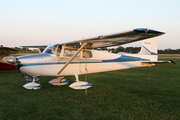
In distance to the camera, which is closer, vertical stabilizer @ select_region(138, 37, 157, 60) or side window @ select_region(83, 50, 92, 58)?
side window @ select_region(83, 50, 92, 58)

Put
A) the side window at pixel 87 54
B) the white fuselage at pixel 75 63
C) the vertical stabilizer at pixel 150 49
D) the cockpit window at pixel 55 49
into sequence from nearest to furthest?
the white fuselage at pixel 75 63 → the cockpit window at pixel 55 49 → the side window at pixel 87 54 → the vertical stabilizer at pixel 150 49

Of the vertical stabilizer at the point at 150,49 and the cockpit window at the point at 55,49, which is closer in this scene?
the cockpit window at the point at 55,49

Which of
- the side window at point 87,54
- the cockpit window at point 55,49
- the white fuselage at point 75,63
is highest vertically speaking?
the cockpit window at point 55,49

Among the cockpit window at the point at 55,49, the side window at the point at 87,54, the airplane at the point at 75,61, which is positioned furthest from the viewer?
the side window at the point at 87,54

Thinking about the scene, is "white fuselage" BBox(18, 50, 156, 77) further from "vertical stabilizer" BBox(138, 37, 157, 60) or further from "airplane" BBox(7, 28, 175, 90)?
"vertical stabilizer" BBox(138, 37, 157, 60)

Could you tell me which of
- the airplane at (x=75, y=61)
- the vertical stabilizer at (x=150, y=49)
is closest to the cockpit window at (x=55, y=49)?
the airplane at (x=75, y=61)

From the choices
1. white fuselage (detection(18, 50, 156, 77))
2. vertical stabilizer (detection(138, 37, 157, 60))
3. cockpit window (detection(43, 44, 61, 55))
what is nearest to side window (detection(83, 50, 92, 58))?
white fuselage (detection(18, 50, 156, 77))

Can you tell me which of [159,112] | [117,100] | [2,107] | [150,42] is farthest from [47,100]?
[150,42]

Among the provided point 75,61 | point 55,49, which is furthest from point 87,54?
point 55,49

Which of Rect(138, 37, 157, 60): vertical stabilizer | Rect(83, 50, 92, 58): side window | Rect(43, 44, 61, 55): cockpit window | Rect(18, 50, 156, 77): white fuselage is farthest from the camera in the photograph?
Rect(138, 37, 157, 60): vertical stabilizer

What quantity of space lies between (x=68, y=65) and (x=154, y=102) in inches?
139

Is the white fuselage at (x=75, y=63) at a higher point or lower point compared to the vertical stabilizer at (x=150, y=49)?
lower

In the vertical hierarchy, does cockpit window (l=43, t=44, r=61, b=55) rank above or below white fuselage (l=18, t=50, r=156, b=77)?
above

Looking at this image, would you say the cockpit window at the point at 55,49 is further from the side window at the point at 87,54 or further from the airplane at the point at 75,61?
the side window at the point at 87,54
